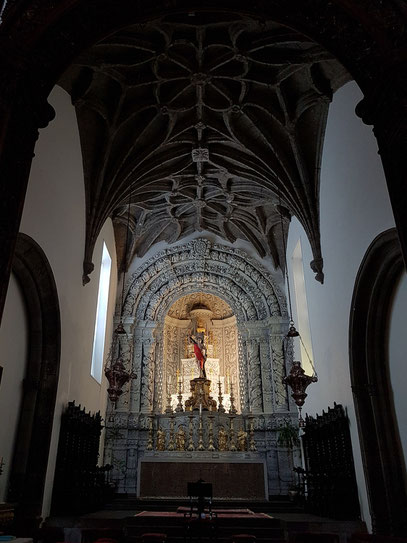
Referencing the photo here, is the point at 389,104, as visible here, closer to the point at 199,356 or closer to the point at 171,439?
the point at 171,439

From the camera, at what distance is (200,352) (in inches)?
714

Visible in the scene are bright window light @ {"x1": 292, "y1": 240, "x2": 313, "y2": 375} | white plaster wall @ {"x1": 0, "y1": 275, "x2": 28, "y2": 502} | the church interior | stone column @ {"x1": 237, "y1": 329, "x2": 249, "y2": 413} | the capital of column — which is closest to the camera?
the capital of column

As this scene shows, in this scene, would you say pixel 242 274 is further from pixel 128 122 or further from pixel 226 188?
pixel 128 122

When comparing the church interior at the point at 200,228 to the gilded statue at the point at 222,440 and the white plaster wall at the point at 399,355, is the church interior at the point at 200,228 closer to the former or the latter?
the white plaster wall at the point at 399,355

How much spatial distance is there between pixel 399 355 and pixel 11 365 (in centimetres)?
778

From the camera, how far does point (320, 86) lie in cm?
1092

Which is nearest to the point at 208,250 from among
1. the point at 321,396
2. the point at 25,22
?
the point at 321,396

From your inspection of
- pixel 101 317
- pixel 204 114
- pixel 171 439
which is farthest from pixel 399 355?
pixel 101 317

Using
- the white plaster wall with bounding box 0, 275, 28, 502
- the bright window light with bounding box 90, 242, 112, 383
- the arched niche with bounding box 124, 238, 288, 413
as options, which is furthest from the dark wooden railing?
the arched niche with bounding box 124, 238, 288, 413

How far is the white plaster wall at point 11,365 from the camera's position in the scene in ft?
28.9

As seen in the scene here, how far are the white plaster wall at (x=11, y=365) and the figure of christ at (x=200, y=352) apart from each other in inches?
354

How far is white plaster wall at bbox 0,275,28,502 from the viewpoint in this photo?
8.82 m

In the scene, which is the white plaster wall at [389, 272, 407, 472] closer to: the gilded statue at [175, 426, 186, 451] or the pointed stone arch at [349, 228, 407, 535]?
the pointed stone arch at [349, 228, 407, 535]

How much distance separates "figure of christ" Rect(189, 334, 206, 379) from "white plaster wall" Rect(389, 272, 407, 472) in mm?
9507
